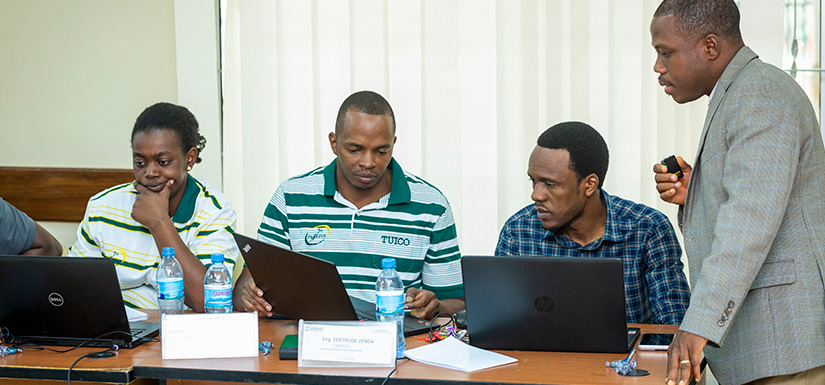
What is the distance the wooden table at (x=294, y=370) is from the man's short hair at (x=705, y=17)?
785 millimetres

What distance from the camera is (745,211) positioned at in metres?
1.53

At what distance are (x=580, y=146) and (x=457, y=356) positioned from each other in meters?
0.89

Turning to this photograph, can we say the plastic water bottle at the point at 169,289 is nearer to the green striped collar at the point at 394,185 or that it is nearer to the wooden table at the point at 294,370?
the wooden table at the point at 294,370

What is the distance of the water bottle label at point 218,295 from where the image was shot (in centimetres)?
214

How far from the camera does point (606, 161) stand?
250 cm

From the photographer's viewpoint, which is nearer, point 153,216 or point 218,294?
point 218,294

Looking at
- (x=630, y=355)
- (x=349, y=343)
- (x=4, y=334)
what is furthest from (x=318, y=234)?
(x=630, y=355)

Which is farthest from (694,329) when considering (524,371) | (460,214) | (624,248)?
(460,214)

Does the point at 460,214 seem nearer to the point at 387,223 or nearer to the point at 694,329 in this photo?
the point at 387,223

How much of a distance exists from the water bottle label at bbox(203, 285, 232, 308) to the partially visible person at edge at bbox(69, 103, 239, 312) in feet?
1.37

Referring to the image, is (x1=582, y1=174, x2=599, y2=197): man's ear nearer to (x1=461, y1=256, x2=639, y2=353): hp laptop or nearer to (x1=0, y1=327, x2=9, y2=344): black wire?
(x1=461, y1=256, x2=639, y2=353): hp laptop

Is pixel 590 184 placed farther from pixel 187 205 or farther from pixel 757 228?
pixel 187 205

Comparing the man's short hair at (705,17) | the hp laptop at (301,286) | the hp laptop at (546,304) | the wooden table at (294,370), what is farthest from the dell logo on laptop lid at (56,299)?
the man's short hair at (705,17)

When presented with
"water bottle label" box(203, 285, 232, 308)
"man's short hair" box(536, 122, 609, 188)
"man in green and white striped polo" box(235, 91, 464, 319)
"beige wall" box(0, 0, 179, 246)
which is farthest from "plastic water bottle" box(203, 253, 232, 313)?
"beige wall" box(0, 0, 179, 246)
